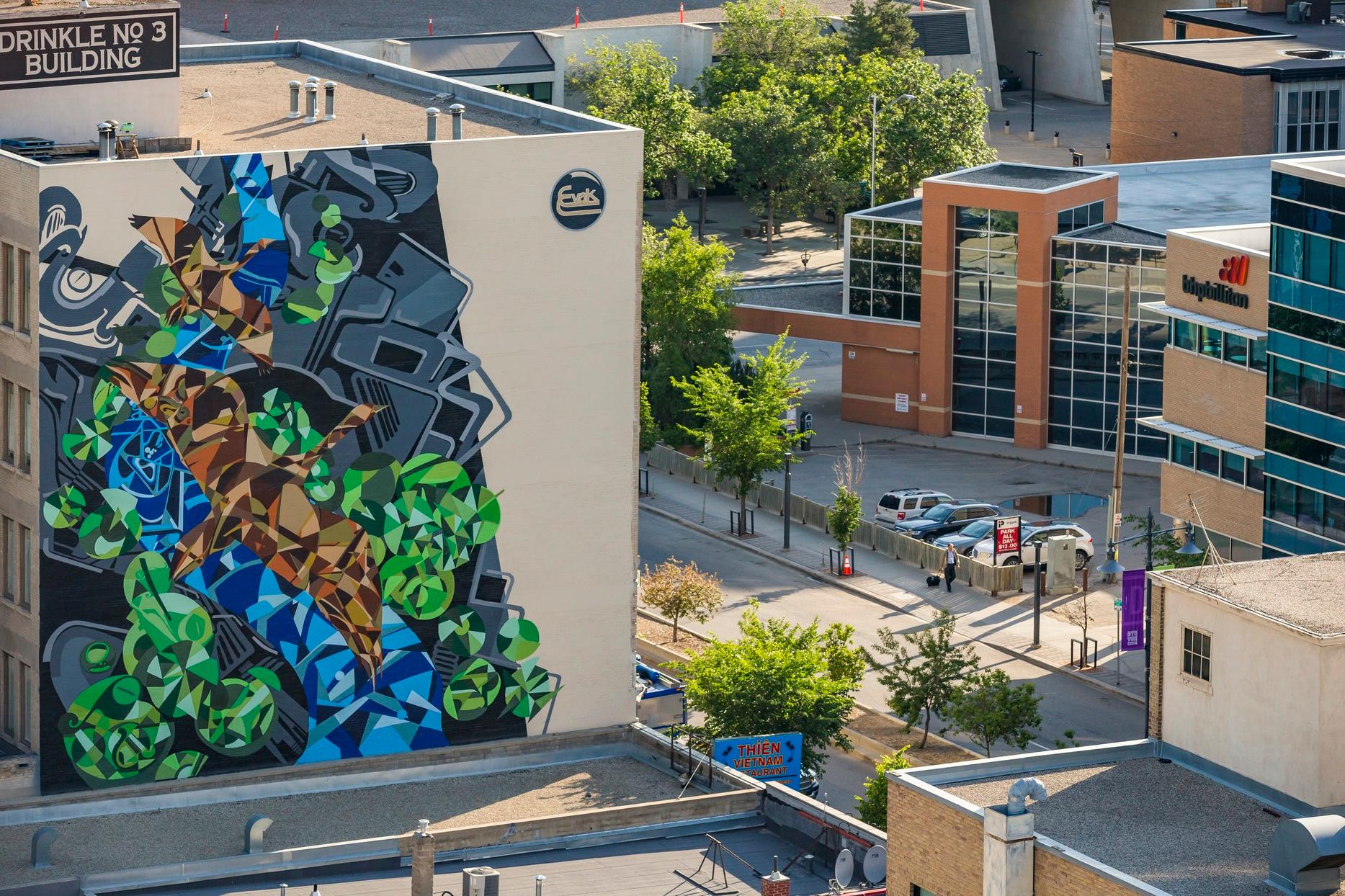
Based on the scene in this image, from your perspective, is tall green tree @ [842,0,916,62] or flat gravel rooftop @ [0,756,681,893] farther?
tall green tree @ [842,0,916,62]

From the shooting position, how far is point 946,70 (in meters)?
150

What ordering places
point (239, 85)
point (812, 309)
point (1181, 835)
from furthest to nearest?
Result: point (812, 309)
point (239, 85)
point (1181, 835)

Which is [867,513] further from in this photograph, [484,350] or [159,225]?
[159,225]

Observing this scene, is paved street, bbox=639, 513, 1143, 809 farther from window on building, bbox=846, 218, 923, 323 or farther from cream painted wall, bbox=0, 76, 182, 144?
cream painted wall, bbox=0, 76, 182, 144

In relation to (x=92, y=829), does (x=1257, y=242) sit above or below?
above

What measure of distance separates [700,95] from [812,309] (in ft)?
126

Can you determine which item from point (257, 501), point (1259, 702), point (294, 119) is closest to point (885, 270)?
point (294, 119)

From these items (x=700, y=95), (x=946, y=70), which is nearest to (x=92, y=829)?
(x=700, y=95)

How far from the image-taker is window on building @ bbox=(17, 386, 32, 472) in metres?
55.7

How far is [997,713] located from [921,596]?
1709 centimetres

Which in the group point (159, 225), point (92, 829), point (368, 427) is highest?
point (159, 225)

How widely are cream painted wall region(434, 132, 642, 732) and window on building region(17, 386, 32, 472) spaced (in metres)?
10.4

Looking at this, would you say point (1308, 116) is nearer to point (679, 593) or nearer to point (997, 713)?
point (679, 593)

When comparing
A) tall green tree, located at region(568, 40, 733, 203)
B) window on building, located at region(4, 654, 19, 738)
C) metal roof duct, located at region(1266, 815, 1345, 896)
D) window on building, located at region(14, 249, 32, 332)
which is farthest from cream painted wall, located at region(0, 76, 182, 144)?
tall green tree, located at region(568, 40, 733, 203)
